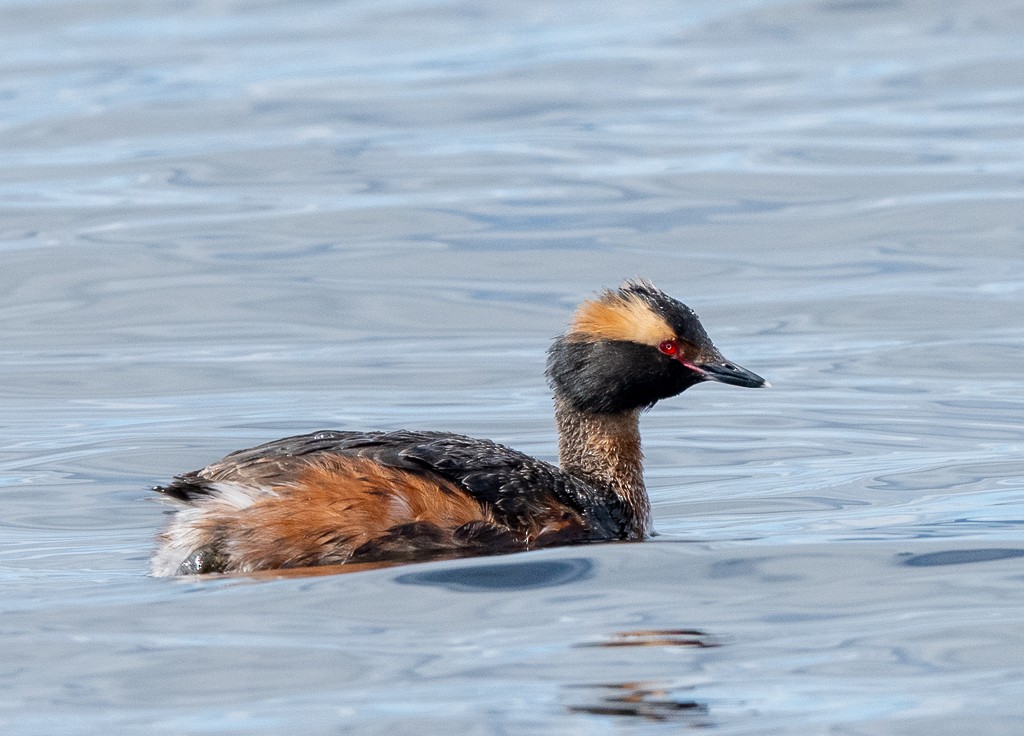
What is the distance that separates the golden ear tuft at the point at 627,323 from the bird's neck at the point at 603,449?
0.39 metres

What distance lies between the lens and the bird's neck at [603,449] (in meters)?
8.43

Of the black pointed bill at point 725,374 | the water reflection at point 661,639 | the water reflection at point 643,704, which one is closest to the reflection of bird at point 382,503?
the black pointed bill at point 725,374

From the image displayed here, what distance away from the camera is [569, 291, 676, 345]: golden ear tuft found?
27.3 feet

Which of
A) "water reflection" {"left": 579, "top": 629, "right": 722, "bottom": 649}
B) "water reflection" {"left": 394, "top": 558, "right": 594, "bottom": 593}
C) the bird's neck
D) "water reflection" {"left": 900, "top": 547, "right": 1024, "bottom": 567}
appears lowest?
"water reflection" {"left": 900, "top": 547, "right": 1024, "bottom": 567}

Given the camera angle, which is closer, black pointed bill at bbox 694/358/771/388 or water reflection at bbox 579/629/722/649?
water reflection at bbox 579/629/722/649

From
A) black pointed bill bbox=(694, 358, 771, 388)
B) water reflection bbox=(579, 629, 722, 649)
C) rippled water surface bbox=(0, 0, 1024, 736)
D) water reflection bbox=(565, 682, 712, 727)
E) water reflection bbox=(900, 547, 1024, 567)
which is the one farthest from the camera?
black pointed bill bbox=(694, 358, 771, 388)

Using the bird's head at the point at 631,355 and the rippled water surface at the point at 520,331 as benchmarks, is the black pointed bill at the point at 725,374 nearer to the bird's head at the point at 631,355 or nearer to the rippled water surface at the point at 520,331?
the bird's head at the point at 631,355

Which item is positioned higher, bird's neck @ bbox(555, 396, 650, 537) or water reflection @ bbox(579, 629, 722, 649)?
bird's neck @ bbox(555, 396, 650, 537)

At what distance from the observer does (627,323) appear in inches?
328

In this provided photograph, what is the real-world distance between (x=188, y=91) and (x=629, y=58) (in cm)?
524

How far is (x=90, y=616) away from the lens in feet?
21.9

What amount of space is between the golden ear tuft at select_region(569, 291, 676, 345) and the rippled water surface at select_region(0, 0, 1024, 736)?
824 mm

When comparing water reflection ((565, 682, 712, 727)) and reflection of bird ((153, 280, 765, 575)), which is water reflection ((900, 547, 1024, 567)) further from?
water reflection ((565, 682, 712, 727))

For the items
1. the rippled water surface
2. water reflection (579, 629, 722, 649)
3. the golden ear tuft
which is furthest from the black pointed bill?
water reflection (579, 629, 722, 649)
